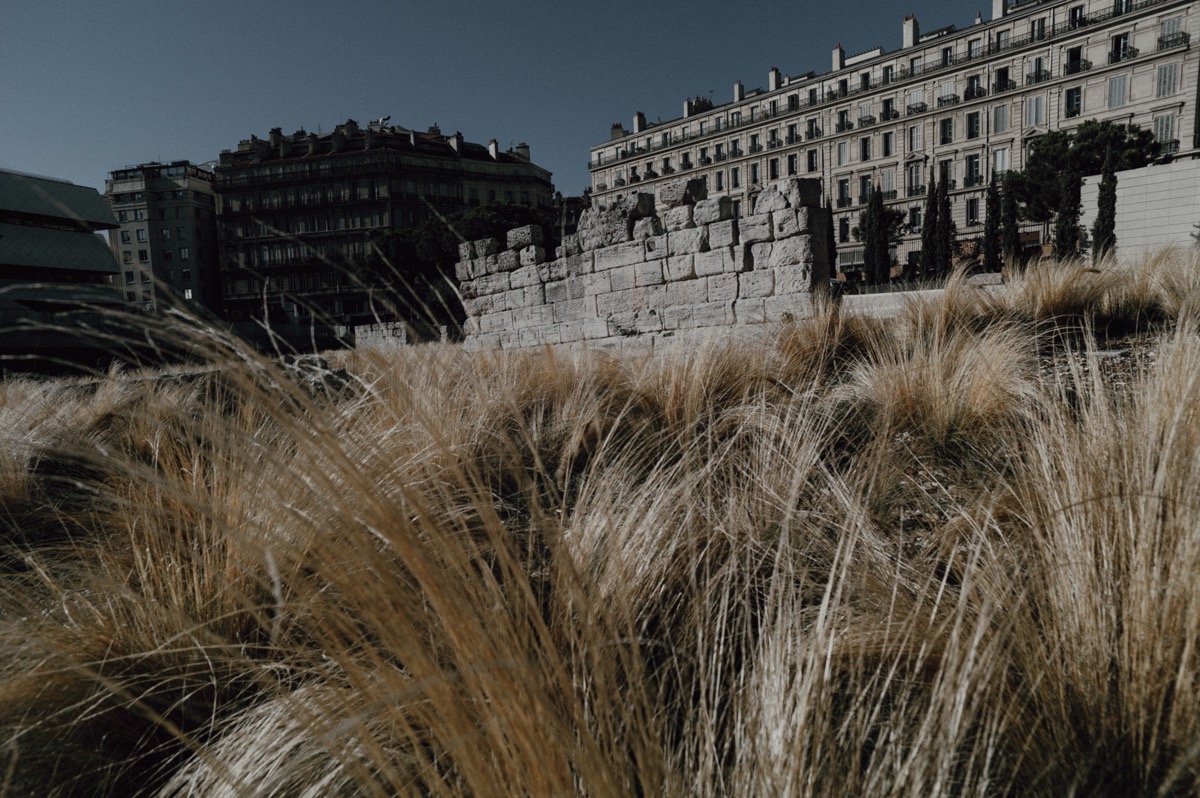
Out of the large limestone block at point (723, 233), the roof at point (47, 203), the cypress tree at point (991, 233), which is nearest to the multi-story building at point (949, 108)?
the cypress tree at point (991, 233)

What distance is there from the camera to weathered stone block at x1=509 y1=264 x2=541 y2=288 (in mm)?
9305

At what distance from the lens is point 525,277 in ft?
31.1

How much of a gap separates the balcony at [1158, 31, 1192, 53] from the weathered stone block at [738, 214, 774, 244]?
42028 millimetres

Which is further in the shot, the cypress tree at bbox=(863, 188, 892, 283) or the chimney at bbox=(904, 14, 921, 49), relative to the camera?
the chimney at bbox=(904, 14, 921, 49)

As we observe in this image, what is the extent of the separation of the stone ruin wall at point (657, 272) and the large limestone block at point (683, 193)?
14mm

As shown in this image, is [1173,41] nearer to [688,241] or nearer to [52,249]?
[688,241]

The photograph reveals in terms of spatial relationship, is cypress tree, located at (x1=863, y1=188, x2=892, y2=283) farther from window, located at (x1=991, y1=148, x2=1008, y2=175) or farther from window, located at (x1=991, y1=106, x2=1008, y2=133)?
window, located at (x1=991, y1=106, x2=1008, y2=133)

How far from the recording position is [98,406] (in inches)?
174

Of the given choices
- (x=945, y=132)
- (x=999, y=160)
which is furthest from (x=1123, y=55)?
Answer: (x=945, y=132)

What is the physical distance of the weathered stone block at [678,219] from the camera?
7.23m

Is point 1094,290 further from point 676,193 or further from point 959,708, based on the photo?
point 959,708

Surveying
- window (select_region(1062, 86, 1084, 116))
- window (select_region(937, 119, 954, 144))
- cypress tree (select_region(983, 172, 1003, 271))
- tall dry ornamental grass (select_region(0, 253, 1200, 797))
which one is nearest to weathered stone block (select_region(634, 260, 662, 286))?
tall dry ornamental grass (select_region(0, 253, 1200, 797))

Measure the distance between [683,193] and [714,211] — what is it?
2.11 ft

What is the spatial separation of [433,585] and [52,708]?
1110mm
